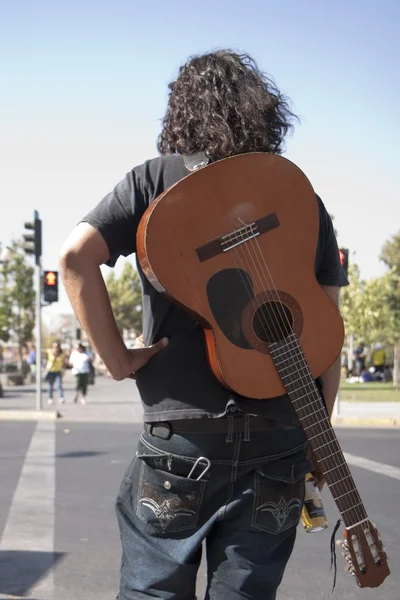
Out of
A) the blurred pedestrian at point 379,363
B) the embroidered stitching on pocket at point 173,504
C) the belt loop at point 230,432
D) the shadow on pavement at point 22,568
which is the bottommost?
the blurred pedestrian at point 379,363

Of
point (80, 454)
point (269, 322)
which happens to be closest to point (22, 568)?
point (269, 322)

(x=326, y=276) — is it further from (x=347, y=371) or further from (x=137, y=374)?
(x=347, y=371)

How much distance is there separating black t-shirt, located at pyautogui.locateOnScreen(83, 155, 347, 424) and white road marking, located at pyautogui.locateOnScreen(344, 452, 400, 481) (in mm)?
7415

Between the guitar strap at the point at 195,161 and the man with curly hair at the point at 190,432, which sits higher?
the guitar strap at the point at 195,161

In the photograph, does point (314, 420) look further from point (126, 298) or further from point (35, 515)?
point (126, 298)

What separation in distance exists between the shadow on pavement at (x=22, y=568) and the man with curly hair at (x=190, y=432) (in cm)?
295

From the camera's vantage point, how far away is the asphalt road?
514 centimetres

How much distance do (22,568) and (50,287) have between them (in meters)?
Answer: 14.9

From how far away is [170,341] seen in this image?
2270 millimetres

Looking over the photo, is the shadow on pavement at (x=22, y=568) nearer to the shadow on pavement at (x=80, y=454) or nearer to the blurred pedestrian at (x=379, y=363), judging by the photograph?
the shadow on pavement at (x=80, y=454)

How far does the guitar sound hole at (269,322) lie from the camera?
223cm

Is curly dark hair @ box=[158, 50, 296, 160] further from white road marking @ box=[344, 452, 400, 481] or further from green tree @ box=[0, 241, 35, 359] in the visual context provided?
green tree @ box=[0, 241, 35, 359]

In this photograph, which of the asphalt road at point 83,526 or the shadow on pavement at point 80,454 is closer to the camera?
the asphalt road at point 83,526

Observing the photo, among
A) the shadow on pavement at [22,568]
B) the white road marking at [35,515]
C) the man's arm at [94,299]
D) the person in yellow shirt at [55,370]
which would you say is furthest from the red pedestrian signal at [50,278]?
the man's arm at [94,299]
